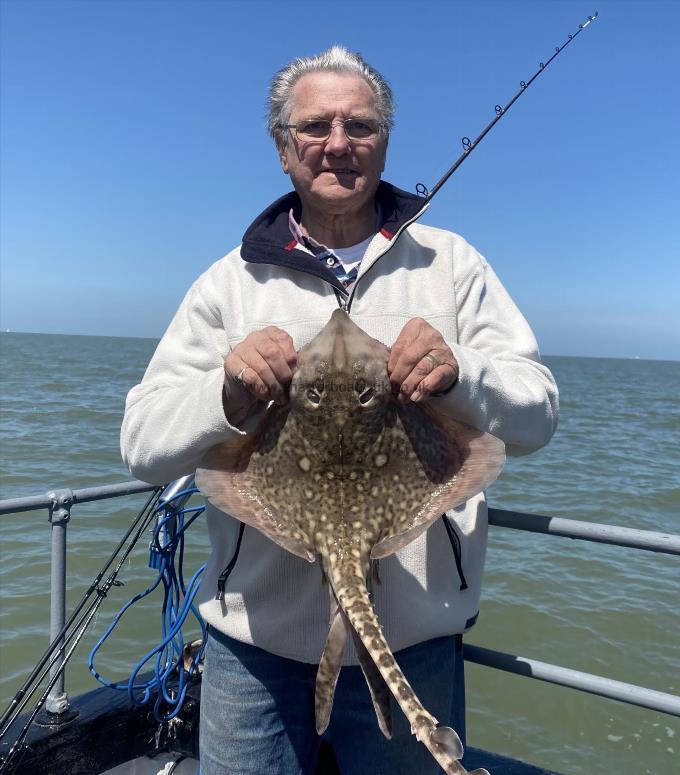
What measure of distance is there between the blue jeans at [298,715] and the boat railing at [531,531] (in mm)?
544

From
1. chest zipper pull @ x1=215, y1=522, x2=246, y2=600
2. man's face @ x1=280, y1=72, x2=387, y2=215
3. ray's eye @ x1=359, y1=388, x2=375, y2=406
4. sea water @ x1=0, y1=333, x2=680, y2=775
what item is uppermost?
man's face @ x1=280, y1=72, x2=387, y2=215

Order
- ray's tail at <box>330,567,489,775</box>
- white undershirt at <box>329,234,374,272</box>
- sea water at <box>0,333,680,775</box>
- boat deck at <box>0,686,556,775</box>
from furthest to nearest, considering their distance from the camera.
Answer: sea water at <box>0,333,680,775</box>
boat deck at <box>0,686,556,775</box>
white undershirt at <box>329,234,374,272</box>
ray's tail at <box>330,567,489,775</box>

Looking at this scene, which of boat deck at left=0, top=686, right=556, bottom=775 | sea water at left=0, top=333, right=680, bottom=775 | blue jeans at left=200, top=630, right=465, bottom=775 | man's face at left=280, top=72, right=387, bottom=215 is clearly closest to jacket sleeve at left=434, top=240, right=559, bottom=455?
man's face at left=280, top=72, right=387, bottom=215

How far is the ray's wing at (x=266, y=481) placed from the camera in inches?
74.9

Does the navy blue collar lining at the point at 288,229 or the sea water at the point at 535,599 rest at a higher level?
the navy blue collar lining at the point at 288,229

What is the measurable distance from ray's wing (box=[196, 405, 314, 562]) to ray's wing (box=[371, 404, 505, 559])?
22cm

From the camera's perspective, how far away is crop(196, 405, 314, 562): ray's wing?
6.24 feet

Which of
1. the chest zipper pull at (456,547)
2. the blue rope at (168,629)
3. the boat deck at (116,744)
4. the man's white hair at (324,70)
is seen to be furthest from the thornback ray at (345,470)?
the boat deck at (116,744)

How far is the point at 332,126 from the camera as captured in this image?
2.39 meters

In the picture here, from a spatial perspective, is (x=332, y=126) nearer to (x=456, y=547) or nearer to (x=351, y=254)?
(x=351, y=254)

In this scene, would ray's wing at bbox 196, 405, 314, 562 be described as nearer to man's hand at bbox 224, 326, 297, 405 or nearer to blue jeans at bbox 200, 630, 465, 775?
man's hand at bbox 224, 326, 297, 405

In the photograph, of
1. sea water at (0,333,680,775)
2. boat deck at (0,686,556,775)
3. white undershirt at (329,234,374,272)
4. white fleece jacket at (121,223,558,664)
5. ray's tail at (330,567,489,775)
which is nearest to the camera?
ray's tail at (330,567,489,775)

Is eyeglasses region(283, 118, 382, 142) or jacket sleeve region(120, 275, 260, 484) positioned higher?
eyeglasses region(283, 118, 382, 142)

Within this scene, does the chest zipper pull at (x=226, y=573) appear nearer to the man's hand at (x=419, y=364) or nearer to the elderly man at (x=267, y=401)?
the elderly man at (x=267, y=401)
